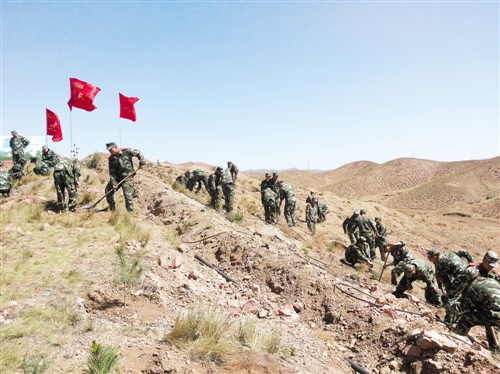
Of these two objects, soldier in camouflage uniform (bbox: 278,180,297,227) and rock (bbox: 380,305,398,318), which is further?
soldier in camouflage uniform (bbox: 278,180,297,227)

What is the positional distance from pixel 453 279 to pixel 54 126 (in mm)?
12936

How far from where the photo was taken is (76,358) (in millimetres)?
3635

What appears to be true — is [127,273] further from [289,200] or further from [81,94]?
[289,200]

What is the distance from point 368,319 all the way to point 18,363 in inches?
185

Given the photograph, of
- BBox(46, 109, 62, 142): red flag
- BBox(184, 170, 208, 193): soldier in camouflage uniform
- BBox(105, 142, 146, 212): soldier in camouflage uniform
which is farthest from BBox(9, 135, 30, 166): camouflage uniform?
BBox(105, 142, 146, 212): soldier in camouflage uniform

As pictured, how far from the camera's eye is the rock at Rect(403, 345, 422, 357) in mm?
4453

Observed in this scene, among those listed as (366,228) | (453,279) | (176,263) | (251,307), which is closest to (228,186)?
(366,228)

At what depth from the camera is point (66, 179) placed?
8359 mm

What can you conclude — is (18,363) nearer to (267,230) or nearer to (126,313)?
(126,313)

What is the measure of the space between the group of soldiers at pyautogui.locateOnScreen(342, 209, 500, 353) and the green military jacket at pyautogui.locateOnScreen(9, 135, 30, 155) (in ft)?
42.4

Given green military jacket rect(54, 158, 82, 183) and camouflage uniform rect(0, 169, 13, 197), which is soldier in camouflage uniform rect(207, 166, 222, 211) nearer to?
green military jacket rect(54, 158, 82, 183)

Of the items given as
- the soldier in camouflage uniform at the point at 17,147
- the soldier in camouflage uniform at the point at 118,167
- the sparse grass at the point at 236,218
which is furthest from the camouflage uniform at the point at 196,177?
the soldier in camouflage uniform at the point at 17,147

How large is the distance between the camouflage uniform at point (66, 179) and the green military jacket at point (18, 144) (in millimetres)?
6489

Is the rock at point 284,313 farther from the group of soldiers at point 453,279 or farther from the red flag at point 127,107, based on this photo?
the red flag at point 127,107
